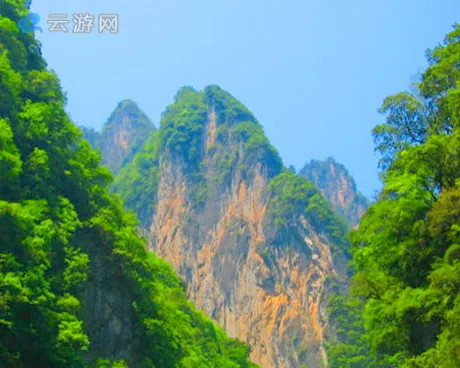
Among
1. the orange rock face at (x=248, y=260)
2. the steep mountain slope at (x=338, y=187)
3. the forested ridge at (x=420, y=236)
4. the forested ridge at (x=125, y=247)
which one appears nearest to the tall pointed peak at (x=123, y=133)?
the orange rock face at (x=248, y=260)

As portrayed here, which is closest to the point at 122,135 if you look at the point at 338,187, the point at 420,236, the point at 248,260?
the point at 338,187

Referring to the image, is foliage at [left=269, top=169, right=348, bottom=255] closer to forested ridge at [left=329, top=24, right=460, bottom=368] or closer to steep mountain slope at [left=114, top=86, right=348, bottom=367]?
steep mountain slope at [left=114, top=86, right=348, bottom=367]

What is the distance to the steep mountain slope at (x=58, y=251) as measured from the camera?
18.6m

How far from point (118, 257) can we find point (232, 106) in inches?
2621

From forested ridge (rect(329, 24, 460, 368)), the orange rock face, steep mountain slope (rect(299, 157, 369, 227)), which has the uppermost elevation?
steep mountain slope (rect(299, 157, 369, 227))

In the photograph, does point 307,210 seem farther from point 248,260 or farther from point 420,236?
point 420,236

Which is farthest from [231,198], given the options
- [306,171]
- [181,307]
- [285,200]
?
[306,171]

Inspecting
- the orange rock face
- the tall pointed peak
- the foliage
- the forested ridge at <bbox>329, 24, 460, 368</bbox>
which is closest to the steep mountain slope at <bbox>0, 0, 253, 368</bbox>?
the forested ridge at <bbox>329, 24, 460, 368</bbox>

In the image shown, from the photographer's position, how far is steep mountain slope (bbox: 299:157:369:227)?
119 meters

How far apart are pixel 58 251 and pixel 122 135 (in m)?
103

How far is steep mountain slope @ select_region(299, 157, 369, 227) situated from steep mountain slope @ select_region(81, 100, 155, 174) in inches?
1461

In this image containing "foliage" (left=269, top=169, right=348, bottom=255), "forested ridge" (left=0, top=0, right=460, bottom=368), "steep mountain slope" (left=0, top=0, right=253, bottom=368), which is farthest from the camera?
"foliage" (left=269, top=169, right=348, bottom=255)

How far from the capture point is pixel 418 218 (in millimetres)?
17938

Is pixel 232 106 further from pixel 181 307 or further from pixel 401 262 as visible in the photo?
pixel 401 262
